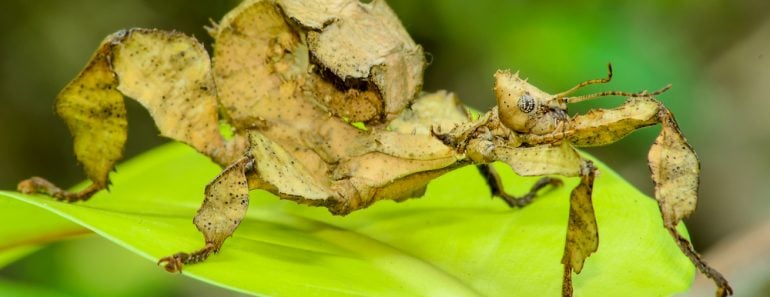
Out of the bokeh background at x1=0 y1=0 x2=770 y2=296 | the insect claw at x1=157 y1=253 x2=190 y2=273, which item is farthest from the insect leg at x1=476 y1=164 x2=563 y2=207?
the bokeh background at x1=0 y1=0 x2=770 y2=296

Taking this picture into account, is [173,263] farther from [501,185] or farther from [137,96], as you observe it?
[501,185]

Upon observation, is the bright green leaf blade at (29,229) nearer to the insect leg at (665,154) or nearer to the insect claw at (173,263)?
the insect claw at (173,263)

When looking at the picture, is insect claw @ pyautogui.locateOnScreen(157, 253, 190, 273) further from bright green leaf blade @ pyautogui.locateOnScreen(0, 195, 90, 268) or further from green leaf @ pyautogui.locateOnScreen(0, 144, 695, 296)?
bright green leaf blade @ pyautogui.locateOnScreen(0, 195, 90, 268)

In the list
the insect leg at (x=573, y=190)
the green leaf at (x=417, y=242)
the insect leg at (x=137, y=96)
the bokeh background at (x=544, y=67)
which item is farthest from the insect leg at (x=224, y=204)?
the bokeh background at (x=544, y=67)

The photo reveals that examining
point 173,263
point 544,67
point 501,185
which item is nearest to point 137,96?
point 173,263

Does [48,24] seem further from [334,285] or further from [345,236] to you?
[334,285]
